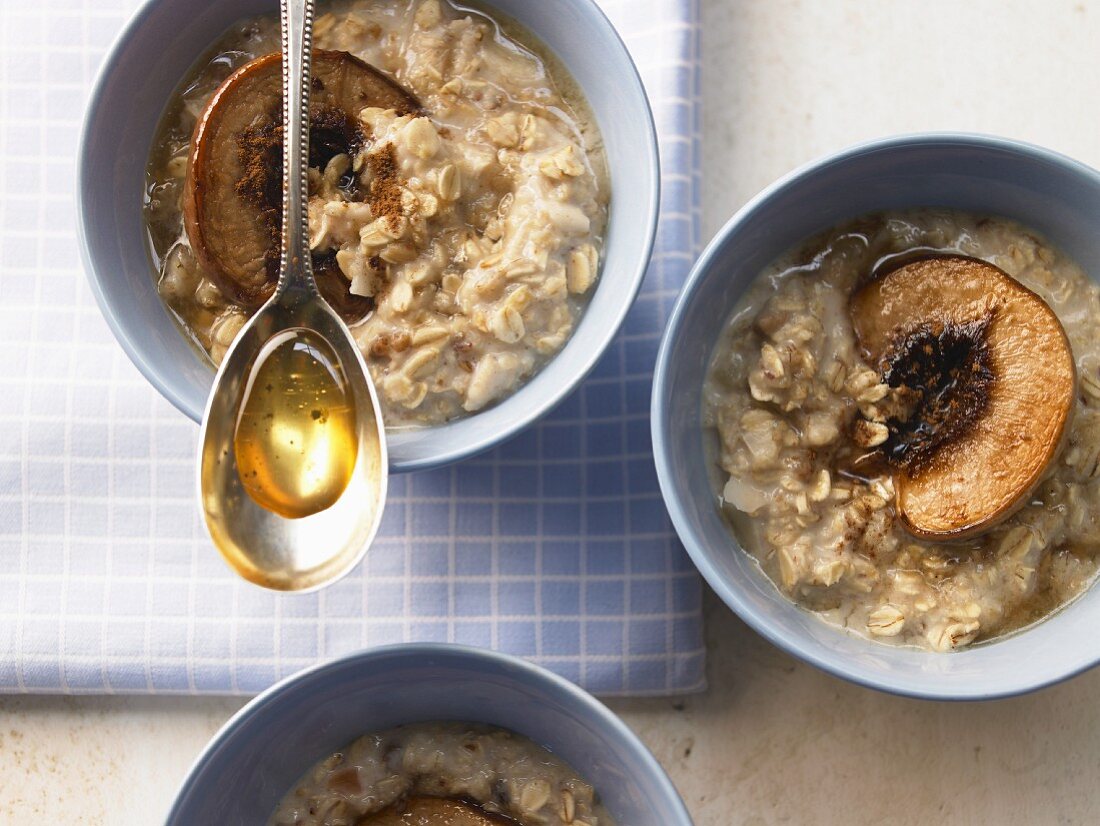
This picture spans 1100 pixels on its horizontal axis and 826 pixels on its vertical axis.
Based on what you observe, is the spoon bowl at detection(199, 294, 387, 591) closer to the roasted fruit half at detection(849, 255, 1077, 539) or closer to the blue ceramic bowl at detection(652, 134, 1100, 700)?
the blue ceramic bowl at detection(652, 134, 1100, 700)

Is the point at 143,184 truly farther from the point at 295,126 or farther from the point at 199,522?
the point at 199,522

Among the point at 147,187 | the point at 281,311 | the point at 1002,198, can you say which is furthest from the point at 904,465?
the point at 147,187

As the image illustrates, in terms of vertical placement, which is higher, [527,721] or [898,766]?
[527,721]

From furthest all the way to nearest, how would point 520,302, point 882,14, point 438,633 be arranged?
1. point 882,14
2. point 438,633
3. point 520,302

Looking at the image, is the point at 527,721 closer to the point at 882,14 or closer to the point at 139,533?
the point at 139,533

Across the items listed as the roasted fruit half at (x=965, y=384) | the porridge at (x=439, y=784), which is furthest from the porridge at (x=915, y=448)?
the porridge at (x=439, y=784)

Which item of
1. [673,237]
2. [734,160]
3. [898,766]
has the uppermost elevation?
[734,160]

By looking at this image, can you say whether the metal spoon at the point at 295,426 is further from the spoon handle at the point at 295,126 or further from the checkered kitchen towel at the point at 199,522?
the checkered kitchen towel at the point at 199,522
